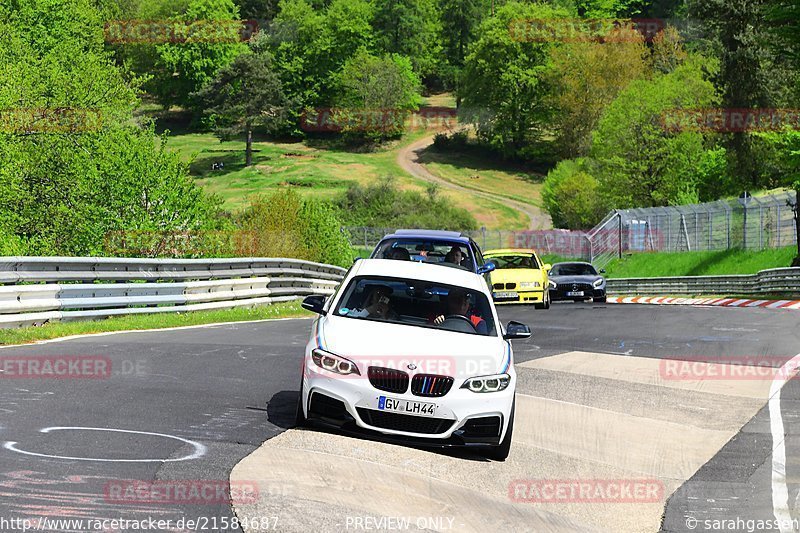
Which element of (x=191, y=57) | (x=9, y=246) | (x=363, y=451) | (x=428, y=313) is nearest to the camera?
(x=363, y=451)

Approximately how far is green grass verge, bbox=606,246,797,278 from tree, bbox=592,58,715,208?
12449 millimetres

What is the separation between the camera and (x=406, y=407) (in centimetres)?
833

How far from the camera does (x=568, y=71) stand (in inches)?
4328

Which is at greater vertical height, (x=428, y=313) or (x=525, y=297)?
(x=428, y=313)

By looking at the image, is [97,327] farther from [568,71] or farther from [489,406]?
[568,71]

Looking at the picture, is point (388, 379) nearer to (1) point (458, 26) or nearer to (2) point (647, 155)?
(2) point (647, 155)

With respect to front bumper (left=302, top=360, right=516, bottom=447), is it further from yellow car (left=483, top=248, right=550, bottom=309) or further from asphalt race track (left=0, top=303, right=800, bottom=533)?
yellow car (left=483, top=248, right=550, bottom=309)

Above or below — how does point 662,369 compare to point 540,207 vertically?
above

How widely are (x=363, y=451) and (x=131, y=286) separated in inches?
483

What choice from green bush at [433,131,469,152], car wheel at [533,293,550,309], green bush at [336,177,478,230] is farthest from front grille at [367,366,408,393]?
green bush at [433,131,469,152]

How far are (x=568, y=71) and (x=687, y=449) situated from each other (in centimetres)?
10357

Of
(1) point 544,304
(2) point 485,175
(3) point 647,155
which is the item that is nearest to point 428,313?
(1) point 544,304

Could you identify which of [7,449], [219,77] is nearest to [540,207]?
[219,77]

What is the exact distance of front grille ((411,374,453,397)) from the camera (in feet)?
27.6
